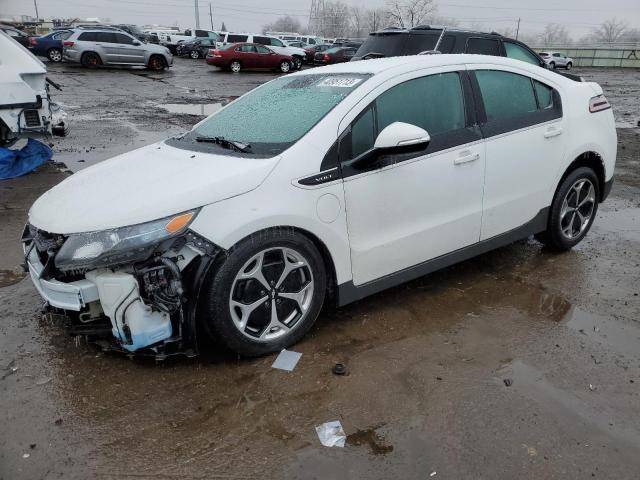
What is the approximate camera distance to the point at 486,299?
4.00 metres

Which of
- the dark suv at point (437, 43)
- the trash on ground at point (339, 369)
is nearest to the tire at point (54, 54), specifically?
the dark suv at point (437, 43)

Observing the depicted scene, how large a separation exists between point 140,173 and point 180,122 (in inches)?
377

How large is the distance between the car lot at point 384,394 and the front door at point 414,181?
0.51m

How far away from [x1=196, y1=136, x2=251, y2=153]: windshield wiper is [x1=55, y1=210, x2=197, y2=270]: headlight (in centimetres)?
68

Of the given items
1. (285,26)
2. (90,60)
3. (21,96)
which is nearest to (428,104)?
(21,96)

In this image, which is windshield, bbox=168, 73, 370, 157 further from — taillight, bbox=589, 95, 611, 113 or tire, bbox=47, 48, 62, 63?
tire, bbox=47, 48, 62, 63

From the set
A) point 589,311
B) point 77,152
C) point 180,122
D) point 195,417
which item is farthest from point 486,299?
point 180,122

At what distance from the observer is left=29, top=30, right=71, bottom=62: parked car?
90.1 feet

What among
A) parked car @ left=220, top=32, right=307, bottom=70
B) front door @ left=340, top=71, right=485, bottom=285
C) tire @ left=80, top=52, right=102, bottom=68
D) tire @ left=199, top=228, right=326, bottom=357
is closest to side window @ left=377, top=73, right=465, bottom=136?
front door @ left=340, top=71, right=485, bottom=285

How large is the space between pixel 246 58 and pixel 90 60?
293 inches

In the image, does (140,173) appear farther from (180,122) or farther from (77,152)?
(180,122)

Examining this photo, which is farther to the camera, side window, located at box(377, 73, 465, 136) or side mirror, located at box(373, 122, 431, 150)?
side window, located at box(377, 73, 465, 136)

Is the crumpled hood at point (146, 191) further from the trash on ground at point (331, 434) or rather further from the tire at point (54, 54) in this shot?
the tire at point (54, 54)

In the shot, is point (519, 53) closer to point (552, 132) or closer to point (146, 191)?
point (552, 132)
